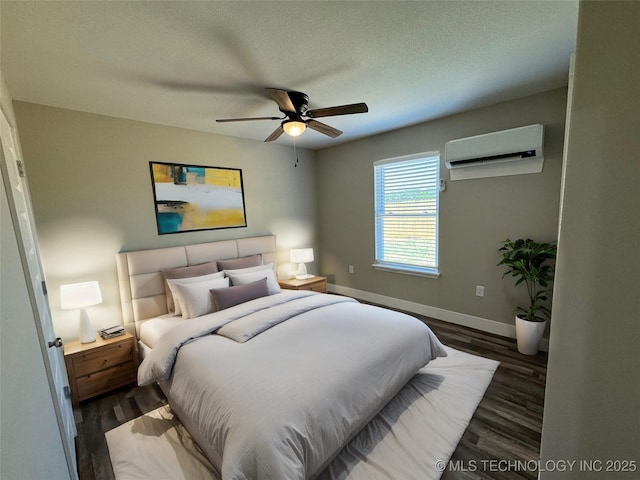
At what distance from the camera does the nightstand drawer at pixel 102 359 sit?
2203mm

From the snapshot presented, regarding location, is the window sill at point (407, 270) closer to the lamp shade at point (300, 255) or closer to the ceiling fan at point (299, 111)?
the lamp shade at point (300, 255)

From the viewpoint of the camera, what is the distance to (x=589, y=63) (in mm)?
655

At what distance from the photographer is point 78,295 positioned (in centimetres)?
226

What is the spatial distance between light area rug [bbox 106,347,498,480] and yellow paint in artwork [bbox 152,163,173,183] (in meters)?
2.27

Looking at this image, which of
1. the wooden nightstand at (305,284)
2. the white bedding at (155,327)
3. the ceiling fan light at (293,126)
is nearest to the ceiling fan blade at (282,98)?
the ceiling fan light at (293,126)

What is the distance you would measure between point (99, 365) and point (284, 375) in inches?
74.3

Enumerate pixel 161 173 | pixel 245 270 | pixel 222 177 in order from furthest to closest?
pixel 222 177 → pixel 245 270 → pixel 161 173

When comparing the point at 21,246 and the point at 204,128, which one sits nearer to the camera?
the point at 21,246

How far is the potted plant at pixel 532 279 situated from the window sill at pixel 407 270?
34.5 inches

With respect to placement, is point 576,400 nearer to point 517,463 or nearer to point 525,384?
point 517,463

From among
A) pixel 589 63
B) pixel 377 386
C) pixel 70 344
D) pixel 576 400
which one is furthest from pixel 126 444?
pixel 589 63

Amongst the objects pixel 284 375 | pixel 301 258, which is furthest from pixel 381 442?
pixel 301 258

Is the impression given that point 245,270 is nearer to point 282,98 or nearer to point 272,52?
point 282,98

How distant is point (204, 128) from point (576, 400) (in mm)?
3694
